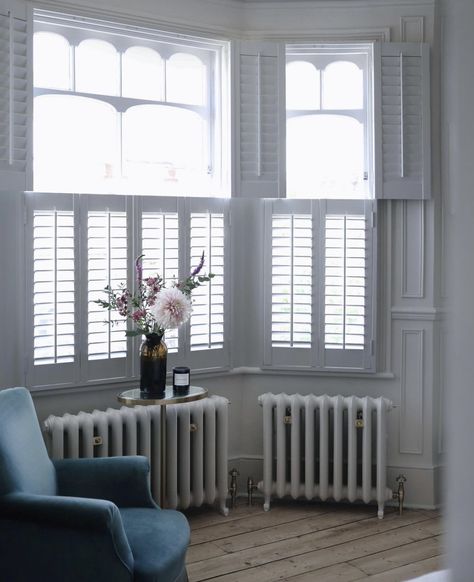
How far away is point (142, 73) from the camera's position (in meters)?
3.86

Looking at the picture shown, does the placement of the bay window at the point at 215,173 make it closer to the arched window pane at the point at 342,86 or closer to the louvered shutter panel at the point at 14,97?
the arched window pane at the point at 342,86

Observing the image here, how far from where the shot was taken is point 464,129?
16.0 inches

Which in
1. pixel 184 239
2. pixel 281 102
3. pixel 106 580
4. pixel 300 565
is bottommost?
pixel 300 565

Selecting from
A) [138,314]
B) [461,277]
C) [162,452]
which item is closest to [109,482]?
[162,452]

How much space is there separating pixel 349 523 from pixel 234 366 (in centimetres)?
108

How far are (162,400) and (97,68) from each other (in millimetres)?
1798

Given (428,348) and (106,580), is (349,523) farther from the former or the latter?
Answer: (106,580)

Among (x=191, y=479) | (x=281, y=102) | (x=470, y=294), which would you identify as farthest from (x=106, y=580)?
(x=281, y=102)

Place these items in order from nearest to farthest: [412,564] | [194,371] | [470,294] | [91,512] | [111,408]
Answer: [470,294] → [91,512] → [412,564] → [111,408] → [194,371]

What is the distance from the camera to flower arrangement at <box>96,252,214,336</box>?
3.30 m

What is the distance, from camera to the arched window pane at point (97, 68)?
3675 mm

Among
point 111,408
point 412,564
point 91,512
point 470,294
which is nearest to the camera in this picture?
point 470,294

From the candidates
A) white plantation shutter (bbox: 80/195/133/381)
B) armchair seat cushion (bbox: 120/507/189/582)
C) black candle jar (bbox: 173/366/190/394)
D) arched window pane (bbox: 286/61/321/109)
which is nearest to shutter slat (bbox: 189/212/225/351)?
white plantation shutter (bbox: 80/195/133/381)

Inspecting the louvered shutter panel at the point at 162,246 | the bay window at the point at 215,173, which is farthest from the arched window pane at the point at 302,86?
the louvered shutter panel at the point at 162,246
